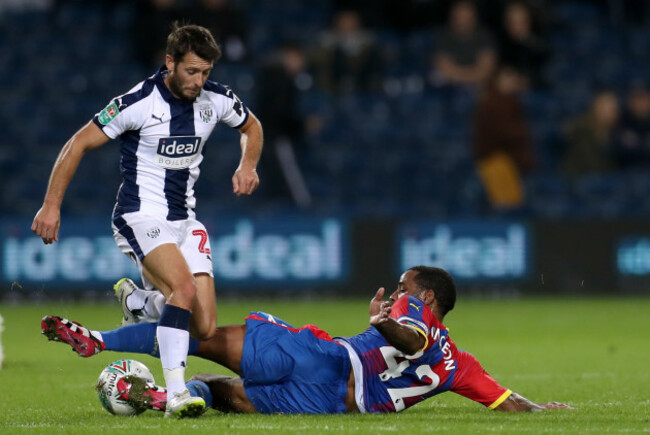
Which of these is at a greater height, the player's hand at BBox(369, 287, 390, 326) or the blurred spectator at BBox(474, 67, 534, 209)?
the blurred spectator at BBox(474, 67, 534, 209)

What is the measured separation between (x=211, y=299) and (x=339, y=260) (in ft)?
28.4

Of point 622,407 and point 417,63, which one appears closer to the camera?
point 622,407

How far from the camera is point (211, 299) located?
631cm

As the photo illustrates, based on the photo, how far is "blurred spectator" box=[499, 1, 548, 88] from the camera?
16.5 metres

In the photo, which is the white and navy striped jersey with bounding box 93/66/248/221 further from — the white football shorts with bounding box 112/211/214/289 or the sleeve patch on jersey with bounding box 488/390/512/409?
the sleeve patch on jersey with bounding box 488/390/512/409

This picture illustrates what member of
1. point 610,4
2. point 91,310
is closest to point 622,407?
point 91,310

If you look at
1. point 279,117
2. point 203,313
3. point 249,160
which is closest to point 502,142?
point 279,117

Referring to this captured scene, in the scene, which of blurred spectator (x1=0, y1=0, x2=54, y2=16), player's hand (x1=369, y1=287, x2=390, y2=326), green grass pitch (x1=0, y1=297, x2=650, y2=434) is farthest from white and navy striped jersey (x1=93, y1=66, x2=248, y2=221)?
blurred spectator (x1=0, y1=0, x2=54, y2=16)

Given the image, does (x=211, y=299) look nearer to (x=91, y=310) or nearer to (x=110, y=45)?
(x=91, y=310)

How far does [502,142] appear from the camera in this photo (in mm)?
15633

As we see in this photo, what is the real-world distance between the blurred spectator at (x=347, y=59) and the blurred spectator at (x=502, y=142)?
1.81 m

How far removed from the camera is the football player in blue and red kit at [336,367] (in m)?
5.92

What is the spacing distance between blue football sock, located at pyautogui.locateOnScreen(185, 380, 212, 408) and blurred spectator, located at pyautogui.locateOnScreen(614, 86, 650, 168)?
11.4 meters

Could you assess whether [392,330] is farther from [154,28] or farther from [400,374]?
[154,28]
